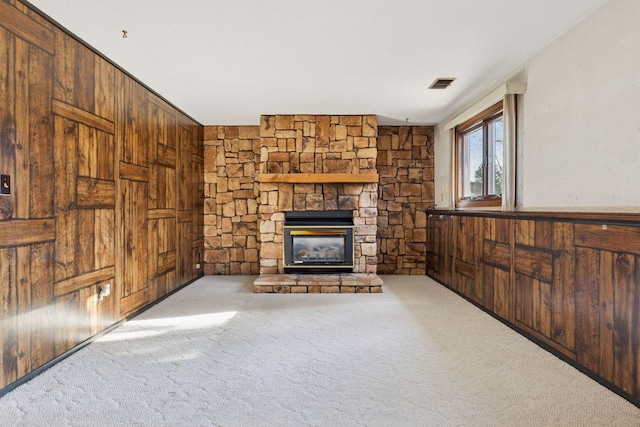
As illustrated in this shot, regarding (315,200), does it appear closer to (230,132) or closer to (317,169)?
(317,169)

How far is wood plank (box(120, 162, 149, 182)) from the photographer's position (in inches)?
123

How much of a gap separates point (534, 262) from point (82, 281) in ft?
11.1

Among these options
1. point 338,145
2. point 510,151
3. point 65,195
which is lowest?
point 65,195

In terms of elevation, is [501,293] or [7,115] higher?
[7,115]

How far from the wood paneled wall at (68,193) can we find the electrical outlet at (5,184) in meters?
0.03

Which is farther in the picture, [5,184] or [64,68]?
[64,68]

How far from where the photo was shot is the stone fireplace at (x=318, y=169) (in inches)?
183

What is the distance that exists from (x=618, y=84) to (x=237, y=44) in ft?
8.12

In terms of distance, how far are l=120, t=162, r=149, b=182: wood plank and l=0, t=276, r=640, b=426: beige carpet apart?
134cm

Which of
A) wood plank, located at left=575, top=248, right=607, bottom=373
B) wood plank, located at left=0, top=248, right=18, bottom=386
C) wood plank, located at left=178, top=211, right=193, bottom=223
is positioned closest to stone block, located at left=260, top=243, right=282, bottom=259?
wood plank, located at left=178, top=211, right=193, bottom=223

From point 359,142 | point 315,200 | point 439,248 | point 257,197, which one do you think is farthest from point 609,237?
point 257,197

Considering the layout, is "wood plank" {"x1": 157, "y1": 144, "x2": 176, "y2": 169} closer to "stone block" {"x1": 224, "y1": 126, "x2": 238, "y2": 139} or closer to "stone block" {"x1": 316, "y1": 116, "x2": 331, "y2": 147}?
"stone block" {"x1": 224, "y1": 126, "x2": 238, "y2": 139}

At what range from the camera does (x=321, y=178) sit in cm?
446

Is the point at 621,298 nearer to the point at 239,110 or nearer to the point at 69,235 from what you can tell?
the point at 69,235
